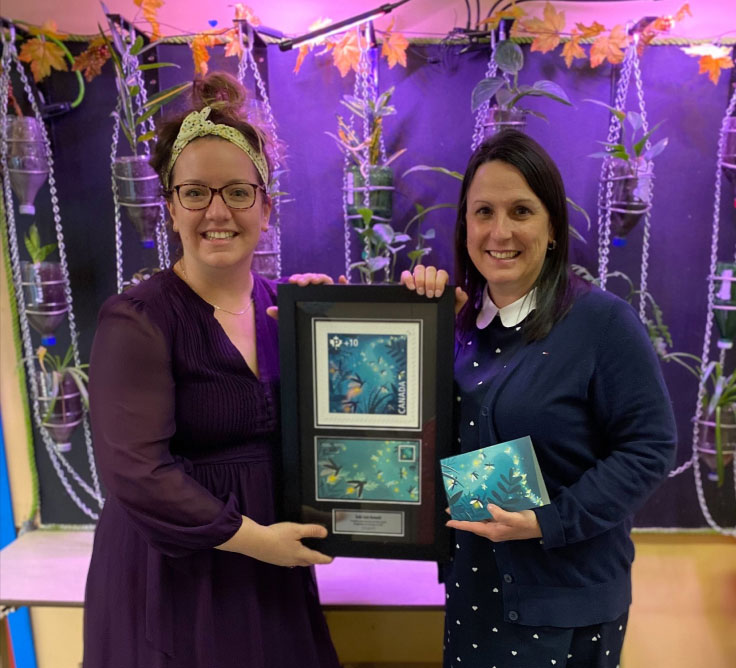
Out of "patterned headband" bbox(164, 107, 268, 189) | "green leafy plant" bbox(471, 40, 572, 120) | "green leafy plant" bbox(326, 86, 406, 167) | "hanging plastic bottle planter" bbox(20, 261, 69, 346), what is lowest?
"hanging plastic bottle planter" bbox(20, 261, 69, 346)

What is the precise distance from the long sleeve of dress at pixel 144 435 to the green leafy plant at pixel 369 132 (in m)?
0.94

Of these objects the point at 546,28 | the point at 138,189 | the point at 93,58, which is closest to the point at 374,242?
the point at 138,189

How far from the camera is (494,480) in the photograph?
39.6 inches

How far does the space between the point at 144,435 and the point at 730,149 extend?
1794 mm

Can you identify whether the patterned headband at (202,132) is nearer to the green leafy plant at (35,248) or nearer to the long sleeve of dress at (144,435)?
the long sleeve of dress at (144,435)

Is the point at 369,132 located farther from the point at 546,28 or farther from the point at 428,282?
the point at 428,282

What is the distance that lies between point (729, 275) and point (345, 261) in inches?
46.5

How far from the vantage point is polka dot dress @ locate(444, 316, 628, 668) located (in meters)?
1.08

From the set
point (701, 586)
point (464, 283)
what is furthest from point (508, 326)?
point (701, 586)

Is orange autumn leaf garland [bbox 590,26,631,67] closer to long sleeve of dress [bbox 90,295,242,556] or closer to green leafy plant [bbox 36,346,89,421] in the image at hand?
long sleeve of dress [bbox 90,295,242,556]

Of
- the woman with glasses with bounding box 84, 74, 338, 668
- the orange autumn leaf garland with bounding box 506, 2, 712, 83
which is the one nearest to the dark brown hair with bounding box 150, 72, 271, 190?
the woman with glasses with bounding box 84, 74, 338, 668

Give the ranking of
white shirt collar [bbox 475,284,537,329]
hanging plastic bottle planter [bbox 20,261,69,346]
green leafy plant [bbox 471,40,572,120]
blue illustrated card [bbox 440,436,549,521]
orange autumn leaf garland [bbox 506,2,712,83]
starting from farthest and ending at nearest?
hanging plastic bottle planter [bbox 20,261,69,346] → orange autumn leaf garland [bbox 506,2,712,83] → green leafy plant [bbox 471,40,572,120] → white shirt collar [bbox 475,284,537,329] → blue illustrated card [bbox 440,436,549,521]

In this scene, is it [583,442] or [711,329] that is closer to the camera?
[583,442]

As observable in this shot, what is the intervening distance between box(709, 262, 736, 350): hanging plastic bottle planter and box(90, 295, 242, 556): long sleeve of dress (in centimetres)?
159
